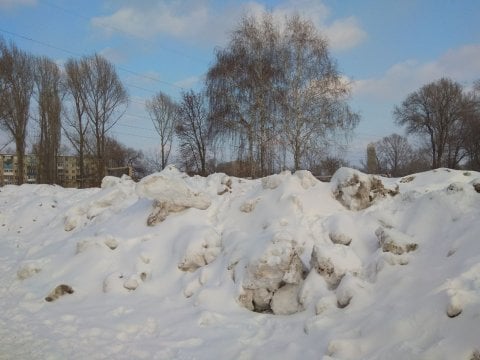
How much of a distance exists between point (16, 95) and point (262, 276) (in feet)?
91.4

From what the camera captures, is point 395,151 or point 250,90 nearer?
point 250,90

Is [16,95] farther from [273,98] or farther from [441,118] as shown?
[441,118]

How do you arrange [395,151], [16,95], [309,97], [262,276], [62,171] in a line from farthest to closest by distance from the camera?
[395,151] < [62,171] < [16,95] < [309,97] < [262,276]

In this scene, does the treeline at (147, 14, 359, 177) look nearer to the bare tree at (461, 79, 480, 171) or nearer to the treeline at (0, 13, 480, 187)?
the treeline at (0, 13, 480, 187)

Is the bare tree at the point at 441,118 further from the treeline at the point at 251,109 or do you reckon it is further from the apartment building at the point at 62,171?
the apartment building at the point at 62,171

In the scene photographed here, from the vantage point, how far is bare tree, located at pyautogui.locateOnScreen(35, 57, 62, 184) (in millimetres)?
32188

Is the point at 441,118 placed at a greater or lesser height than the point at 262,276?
greater

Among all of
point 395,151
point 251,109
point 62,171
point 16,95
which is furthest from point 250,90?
point 395,151

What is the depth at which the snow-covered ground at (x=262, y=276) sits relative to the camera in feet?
17.2

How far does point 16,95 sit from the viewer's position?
2964 centimetres

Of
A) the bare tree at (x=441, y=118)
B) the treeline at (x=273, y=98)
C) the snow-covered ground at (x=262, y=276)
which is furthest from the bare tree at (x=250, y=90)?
the bare tree at (x=441, y=118)

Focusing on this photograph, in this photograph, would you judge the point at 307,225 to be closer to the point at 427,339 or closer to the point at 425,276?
the point at 425,276

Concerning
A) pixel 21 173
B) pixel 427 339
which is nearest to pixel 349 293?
pixel 427 339

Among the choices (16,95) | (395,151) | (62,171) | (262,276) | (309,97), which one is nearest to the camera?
(262,276)
